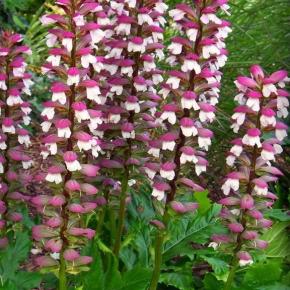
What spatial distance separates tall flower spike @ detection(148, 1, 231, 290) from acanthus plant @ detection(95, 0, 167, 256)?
0.19m

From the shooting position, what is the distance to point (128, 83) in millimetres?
3025

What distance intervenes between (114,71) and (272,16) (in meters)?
2.09

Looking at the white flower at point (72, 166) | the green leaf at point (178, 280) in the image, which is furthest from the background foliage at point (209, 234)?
the white flower at point (72, 166)

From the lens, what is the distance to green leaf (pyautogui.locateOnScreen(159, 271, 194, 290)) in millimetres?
3327

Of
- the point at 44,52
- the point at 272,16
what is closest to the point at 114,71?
the point at 272,16

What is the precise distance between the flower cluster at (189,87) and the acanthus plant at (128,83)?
191 millimetres

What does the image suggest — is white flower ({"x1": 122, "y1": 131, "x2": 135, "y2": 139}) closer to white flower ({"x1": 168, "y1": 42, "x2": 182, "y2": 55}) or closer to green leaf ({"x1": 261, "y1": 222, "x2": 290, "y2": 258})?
white flower ({"x1": 168, "y1": 42, "x2": 182, "y2": 55})

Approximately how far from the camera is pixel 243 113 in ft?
9.04

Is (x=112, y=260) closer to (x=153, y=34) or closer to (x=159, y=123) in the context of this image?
(x=159, y=123)

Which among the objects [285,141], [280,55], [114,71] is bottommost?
[285,141]

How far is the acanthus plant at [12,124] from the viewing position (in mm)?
3059

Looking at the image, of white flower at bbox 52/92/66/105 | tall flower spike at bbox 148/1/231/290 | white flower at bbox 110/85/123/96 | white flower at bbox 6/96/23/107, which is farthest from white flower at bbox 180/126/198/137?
white flower at bbox 6/96/23/107

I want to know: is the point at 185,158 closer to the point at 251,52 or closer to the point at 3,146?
the point at 3,146

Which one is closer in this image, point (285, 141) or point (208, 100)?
point (208, 100)
